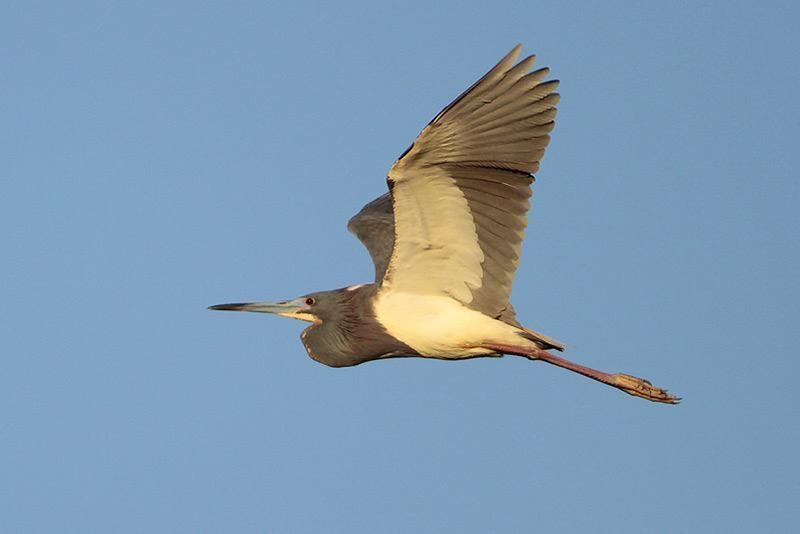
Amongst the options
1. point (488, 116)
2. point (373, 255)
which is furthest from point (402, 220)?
point (373, 255)

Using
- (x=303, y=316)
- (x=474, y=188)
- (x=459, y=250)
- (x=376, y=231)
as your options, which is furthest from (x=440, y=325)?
(x=376, y=231)

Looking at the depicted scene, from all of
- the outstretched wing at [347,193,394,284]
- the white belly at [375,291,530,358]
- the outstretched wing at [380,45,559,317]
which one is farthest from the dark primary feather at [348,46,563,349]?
the outstretched wing at [347,193,394,284]

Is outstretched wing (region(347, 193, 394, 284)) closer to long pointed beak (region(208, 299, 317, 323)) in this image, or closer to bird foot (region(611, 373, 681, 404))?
long pointed beak (region(208, 299, 317, 323))

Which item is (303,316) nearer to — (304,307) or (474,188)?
(304,307)

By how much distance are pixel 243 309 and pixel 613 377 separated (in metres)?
3.35

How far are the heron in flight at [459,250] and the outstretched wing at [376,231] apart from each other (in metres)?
0.48

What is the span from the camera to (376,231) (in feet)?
43.2

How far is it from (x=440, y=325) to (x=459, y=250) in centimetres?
66

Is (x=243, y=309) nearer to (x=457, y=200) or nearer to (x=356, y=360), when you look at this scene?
(x=356, y=360)

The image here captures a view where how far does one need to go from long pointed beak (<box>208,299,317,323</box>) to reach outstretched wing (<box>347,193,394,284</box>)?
2.64 feet

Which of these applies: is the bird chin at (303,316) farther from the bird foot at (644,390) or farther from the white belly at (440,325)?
the bird foot at (644,390)

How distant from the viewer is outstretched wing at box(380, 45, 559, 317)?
403 inches

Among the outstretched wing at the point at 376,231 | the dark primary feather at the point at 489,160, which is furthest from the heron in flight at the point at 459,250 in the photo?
the outstretched wing at the point at 376,231

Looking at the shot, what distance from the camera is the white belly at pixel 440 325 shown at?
11.2 metres
